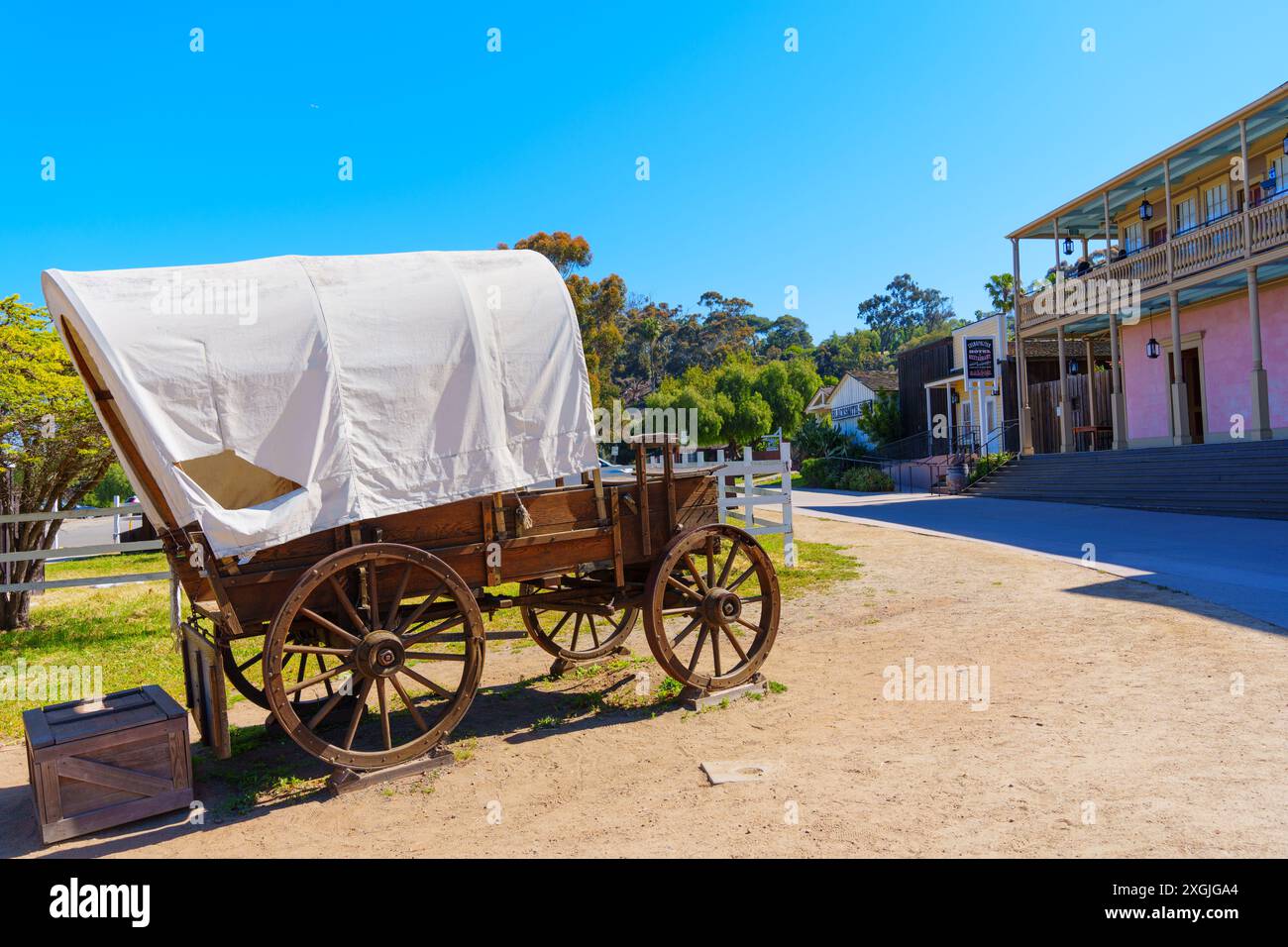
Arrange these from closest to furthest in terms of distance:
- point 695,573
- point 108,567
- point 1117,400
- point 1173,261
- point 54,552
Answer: point 695,573
point 54,552
point 108,567
point 1173,261
point 1117,400

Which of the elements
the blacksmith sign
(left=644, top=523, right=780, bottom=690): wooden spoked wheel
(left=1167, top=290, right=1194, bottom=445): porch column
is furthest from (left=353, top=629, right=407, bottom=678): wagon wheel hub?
the blacksmith sign

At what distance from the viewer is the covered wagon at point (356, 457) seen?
166 inches

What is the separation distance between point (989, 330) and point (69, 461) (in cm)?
2983

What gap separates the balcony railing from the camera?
55.4 feet

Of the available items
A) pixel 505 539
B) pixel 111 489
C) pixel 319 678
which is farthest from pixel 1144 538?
pixel 111 489

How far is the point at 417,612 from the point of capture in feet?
16.2

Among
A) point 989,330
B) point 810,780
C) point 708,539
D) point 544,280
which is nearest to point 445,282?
point 544,280

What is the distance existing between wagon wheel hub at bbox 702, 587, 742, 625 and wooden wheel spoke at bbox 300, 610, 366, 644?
92.9 inches

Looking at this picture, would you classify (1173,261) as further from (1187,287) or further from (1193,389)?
(1193,389)

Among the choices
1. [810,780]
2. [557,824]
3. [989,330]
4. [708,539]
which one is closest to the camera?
[557,824]

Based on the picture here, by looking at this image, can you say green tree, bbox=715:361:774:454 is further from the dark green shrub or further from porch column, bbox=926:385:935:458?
the dark green shrub

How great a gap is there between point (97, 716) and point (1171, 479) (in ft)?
59.8
